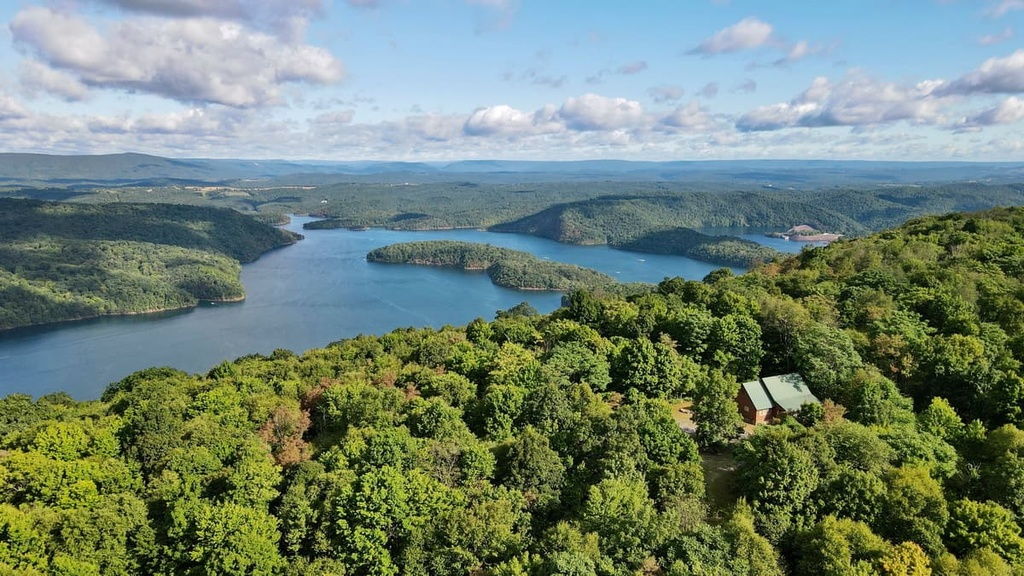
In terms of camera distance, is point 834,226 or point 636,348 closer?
point 636,348

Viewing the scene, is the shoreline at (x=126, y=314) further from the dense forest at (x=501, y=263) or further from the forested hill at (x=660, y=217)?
Result: the forested hill at (x=660, y=217)

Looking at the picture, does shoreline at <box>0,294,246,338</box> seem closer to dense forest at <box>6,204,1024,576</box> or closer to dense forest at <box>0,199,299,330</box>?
dense forest at <box>0,199,299,330</box>

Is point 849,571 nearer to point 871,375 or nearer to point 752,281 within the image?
point 871,375

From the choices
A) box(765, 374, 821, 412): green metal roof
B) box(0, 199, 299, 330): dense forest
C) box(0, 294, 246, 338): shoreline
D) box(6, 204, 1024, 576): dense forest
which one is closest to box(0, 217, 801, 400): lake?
box(0, 294, 246, 338): shoreline

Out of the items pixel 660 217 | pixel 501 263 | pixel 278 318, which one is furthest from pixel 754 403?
pixel 660 217

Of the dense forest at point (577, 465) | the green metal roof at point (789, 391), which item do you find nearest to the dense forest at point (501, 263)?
the dense forest at point (577, 465)

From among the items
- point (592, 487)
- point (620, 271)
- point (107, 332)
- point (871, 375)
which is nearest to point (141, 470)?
point (592, 487)

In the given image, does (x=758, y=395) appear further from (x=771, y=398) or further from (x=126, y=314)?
(x=126, y=314)
